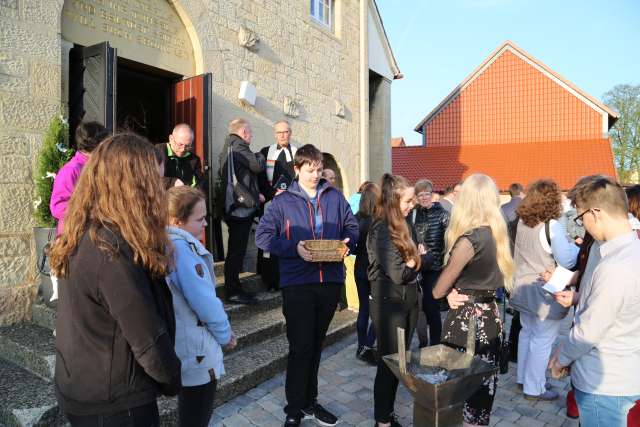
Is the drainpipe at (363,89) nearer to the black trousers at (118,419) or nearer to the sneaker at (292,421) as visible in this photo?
the sneaker at (292,421)

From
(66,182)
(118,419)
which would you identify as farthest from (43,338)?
(118,419)

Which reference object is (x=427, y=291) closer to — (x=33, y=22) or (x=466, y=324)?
(x=466, y=324)

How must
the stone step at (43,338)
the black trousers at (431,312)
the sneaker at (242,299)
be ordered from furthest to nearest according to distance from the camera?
the sneaker at (242,299)
the black trousers at (431,312)
the stone step at (43,338)

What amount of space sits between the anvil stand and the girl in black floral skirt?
346 millimetres

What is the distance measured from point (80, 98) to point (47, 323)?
7.91ft

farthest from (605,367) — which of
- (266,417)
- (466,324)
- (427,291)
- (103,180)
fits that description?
(427,291)

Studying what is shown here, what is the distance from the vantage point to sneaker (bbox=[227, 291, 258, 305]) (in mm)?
5117

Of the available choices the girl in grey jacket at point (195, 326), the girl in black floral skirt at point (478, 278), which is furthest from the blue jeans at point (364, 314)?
the girl in grey jacket at point (195, 326)

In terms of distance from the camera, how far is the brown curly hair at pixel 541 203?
3.78 m

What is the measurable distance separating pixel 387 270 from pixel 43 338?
305cm

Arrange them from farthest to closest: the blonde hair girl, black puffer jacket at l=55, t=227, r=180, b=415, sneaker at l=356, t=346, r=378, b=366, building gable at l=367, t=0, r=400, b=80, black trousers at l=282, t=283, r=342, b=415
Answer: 1. building gable at l=367, t=0, r=400, b=80
2. sneaker at l=356, t=346, r=378, b=366
3. black trousers at l=282, t=283, r=342, b=415
4. the blonde hair girl
5. black puffer jacket at l=55, t=227, r=180, b=415

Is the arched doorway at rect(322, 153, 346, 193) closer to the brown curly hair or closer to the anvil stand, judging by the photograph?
the brown curly hair

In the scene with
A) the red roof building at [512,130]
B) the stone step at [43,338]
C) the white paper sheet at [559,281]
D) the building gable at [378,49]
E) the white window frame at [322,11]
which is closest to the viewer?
the white paper sheet at [559,281]

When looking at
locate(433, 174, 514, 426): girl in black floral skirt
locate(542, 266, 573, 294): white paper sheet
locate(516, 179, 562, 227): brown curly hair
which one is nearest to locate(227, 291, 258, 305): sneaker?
locate(433, 174, 514, 426): girl in black floral skirt
